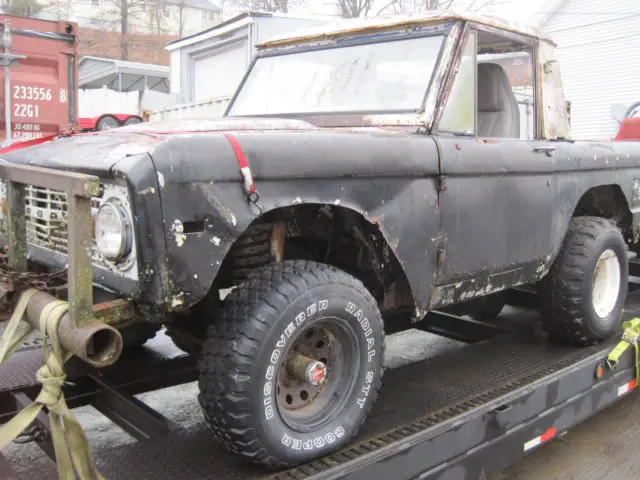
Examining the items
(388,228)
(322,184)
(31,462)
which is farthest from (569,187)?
(31,462)

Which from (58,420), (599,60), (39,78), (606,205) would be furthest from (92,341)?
(599,60)

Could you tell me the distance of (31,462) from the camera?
3178 mm

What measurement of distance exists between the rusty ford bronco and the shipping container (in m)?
5.23

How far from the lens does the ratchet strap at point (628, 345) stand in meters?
3.66

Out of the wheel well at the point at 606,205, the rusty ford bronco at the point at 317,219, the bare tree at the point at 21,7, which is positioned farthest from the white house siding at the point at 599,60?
the bare tree at the point at 21,7

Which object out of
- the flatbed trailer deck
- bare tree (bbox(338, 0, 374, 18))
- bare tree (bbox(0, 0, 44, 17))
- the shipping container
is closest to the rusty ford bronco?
the flatbed trailer deck

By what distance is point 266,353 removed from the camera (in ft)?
7.47

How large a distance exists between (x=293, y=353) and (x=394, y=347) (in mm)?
2818

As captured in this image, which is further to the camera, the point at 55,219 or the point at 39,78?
the point at 39,78

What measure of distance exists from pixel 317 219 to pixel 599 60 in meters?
17.1

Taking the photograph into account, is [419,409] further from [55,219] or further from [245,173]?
[55,219]

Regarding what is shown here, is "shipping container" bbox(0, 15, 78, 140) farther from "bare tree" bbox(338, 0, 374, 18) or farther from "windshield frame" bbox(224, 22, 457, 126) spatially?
"bare tree" bbox(338, 0, 374, 18)

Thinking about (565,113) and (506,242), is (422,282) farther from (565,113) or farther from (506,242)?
(565,113)

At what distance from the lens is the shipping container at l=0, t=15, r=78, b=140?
26.3 feet
